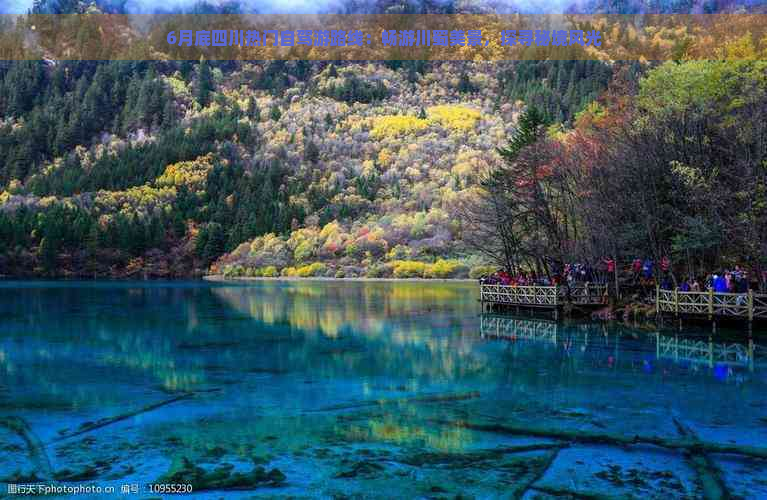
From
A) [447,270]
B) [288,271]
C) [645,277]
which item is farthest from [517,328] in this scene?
[288,271]

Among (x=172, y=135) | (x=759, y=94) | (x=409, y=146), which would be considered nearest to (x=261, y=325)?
(x=759, y=94)

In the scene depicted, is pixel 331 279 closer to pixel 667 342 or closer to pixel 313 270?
pixel 313 270

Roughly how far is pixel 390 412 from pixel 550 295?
75.9 ft

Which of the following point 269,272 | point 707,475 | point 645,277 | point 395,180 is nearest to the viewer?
point 707,475

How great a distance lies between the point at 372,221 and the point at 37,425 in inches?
4014

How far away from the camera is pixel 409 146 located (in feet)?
507

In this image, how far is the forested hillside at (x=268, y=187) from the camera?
111 meters

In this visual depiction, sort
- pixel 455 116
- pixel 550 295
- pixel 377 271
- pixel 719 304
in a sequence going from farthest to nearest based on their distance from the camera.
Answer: pixel 455 116, pixel 377 271, pixel 550 295, pixel 719 304

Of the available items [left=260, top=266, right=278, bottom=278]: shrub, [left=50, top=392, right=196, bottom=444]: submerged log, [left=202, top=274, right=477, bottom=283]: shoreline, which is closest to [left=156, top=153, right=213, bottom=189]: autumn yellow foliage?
[left=202, top=274, right=477, bottom=283]: shoreline

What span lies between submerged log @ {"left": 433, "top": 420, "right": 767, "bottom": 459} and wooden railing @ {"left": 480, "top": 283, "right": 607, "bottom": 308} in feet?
76.5

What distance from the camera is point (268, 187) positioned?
142 metres

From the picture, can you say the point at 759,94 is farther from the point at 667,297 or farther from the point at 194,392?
the point at 194,392

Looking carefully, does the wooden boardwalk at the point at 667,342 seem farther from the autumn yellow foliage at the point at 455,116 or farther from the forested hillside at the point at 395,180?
the autumn yellow foliage at the point at 455,116

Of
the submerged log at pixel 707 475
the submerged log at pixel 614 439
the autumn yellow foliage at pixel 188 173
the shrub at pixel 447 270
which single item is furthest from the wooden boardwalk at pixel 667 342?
the autumn yellow foliage at pixel 188 173
